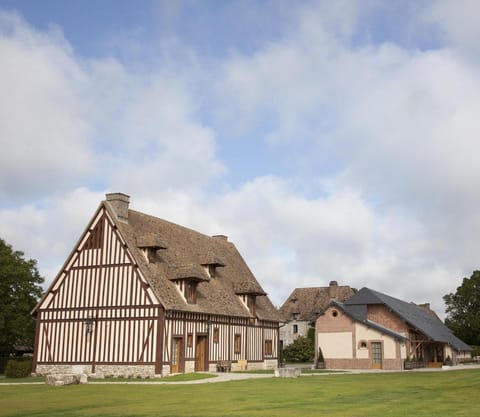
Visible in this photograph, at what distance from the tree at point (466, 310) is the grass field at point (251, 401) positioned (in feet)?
169

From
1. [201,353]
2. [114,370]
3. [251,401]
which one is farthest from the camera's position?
[201,353]

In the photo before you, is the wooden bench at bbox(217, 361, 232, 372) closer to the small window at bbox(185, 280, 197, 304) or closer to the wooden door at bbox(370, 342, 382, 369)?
the small window at bbox(185, 280, 197, 304)

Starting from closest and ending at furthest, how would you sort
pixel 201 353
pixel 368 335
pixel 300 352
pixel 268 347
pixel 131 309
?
pixel 131 309 → pixel 201 353 → pixel 268 347 → pixel 368 335 → pixel 300 352

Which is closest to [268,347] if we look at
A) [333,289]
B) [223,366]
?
[223,366]

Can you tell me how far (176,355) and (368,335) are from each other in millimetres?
15206

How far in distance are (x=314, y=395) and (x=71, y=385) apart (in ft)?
34.2

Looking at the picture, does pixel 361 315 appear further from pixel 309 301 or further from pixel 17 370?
pixel 309 301

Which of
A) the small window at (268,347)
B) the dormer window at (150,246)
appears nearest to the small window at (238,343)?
the small window at (268,347)

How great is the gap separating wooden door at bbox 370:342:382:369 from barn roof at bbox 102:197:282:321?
629cm

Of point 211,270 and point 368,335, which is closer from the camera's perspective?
point 211,270

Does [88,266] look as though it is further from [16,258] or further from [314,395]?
[314,395]

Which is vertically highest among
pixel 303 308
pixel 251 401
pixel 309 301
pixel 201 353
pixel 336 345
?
pixel 309 301

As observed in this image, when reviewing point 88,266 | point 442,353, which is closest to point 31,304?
point 88,266

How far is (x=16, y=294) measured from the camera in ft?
132
